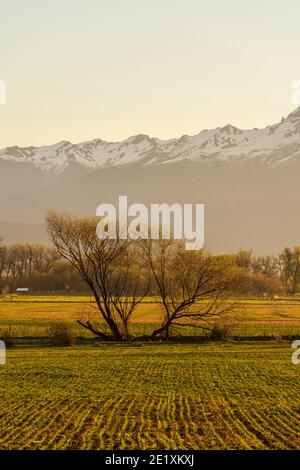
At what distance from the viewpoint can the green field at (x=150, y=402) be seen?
2150 centimetres

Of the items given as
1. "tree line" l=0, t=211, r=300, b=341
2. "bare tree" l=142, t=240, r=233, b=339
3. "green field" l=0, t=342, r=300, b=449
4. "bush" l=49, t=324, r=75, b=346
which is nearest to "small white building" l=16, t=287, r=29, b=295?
"tree line" l=0, t=211, r=300, b=341

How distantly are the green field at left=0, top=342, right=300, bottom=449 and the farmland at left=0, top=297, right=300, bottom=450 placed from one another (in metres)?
0.03

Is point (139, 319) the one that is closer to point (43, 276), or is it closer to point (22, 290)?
point (22, 290)

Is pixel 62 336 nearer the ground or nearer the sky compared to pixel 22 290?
nearer the ground

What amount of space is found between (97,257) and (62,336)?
987 centimetres

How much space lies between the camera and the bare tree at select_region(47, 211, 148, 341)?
66.9 metres

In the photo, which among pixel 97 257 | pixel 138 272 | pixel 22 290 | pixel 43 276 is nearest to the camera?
pixel 97 257

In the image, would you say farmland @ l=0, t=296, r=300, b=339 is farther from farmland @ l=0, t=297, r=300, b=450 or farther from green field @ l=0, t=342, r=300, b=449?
green field @ l=0, t=342, r=300, b=449

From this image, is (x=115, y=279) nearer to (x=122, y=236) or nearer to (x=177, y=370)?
(x=122, y=236)

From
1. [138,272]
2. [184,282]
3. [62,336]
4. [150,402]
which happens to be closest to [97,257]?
[138,272]

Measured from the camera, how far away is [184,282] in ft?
224

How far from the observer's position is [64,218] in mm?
69812

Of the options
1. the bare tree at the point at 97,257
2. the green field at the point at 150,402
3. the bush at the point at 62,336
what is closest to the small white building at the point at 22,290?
the bare tree at the point at 97,257

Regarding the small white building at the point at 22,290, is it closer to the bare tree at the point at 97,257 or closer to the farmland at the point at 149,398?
the bare tree at the point at 97,257
